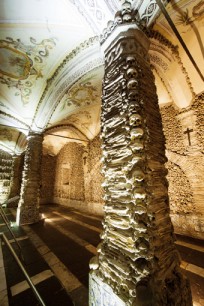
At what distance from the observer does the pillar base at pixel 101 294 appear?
4.69 ft

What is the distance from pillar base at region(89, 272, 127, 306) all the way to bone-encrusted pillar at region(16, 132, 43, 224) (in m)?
4.73

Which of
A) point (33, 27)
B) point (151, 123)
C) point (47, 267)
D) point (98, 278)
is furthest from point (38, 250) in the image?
point (33, 27)

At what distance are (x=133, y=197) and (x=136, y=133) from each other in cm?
65

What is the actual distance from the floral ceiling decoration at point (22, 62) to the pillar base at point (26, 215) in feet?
13.3

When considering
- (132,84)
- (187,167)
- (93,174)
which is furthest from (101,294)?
(93,174)

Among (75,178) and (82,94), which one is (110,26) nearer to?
(82,94)

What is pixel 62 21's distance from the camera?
2957 mm

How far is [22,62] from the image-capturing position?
157 inches

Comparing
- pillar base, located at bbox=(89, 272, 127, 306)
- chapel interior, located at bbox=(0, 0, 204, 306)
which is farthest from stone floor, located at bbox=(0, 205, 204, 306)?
pillar base, located at bbox=(89, 272, 127, 306)

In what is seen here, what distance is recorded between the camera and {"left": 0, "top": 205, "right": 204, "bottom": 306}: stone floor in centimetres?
198

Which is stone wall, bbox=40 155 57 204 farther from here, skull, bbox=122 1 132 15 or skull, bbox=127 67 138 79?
skull, bbox=127 67 138 79

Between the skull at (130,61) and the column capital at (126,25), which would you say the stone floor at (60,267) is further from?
the column capital at (126,25)

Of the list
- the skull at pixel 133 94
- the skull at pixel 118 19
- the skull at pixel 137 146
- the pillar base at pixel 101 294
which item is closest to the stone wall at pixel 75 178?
the pillar base at pixel 101 294

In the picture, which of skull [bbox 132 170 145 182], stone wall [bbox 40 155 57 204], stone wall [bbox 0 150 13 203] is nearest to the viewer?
skull [bbox 132 170 145 182]
